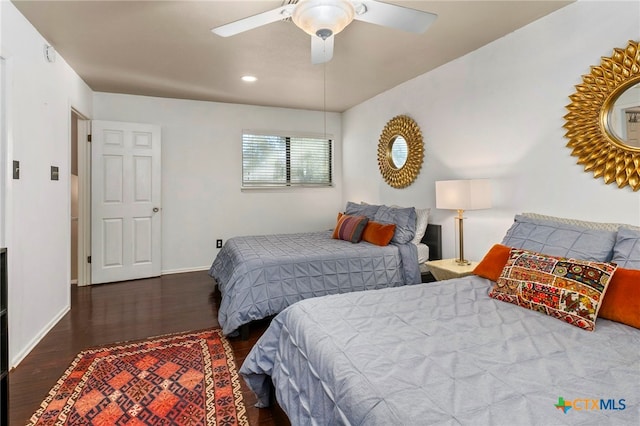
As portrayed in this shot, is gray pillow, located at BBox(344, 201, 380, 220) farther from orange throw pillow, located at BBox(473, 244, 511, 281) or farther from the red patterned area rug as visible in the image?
the red patterned area rug

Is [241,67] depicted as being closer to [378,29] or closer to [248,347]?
[378,29]

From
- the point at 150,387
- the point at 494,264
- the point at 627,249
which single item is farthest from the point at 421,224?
the point at 150,387

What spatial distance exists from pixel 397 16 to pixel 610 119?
1560 millimetres

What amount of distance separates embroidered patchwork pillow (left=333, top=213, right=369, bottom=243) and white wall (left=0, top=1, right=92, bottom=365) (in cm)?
268

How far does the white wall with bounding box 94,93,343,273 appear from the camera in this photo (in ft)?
15.3

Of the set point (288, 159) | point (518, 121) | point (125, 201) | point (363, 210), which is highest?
point (288, 159)

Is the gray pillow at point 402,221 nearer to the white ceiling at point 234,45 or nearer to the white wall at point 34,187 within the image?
the white ceiling at point 234,45

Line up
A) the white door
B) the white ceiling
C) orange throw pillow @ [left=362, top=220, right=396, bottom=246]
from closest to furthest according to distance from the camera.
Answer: the white ceiling, orange throw pillow @ [left=362, top=220, right=396, bottom=246], the white door

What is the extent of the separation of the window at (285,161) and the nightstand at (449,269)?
2.88m

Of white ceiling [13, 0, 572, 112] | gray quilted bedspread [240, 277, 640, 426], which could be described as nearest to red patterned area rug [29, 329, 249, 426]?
gray quilted bedspread [240, 277, 640, 426]

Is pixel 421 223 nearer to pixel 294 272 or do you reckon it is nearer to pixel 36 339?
pixel 294 272

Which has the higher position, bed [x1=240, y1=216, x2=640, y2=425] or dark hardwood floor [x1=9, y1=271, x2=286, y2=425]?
bed [x1=240, y1=216, x2=640, y2=425]

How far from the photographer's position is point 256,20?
1810 millimetres

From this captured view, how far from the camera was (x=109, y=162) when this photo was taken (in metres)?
4.23
